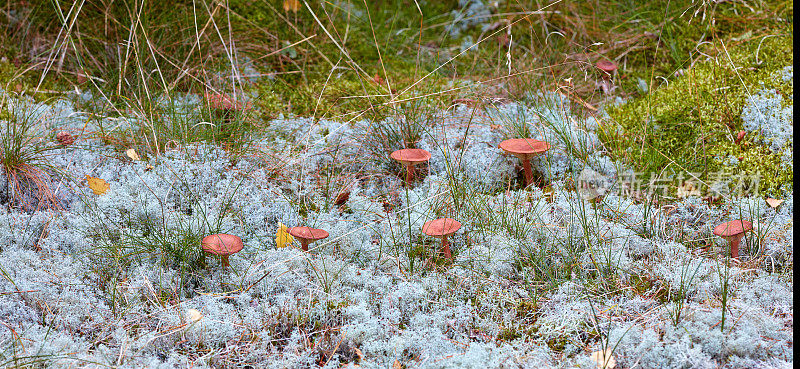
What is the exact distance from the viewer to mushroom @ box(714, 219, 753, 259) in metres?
2.34

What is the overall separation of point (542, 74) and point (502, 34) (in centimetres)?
112

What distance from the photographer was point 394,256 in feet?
8.42

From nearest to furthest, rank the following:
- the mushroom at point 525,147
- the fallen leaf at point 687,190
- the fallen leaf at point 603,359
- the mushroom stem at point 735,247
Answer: the fallen leaf at point 603,359 → the mushroom stem at point 735,247 → the mushroom at point 525,147 → the fallen leaf at point 687,190

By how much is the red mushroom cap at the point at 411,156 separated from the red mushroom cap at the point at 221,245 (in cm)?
95

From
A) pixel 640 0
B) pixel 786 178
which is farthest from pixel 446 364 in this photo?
pixel 640 0

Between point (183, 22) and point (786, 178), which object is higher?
point (183, 22)

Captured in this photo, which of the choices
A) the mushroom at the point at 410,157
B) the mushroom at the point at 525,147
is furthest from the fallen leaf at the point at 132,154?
the mushroom at the point at 525,147

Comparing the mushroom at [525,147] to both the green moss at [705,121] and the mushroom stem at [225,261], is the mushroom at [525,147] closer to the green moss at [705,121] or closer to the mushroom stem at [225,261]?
the green moss at [705,121]

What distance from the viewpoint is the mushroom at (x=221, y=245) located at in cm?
231

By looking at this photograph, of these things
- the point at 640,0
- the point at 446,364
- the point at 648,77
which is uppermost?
the point at 640,0

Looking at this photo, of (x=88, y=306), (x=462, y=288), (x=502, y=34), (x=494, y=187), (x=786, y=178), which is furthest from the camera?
(x=502, y=34)

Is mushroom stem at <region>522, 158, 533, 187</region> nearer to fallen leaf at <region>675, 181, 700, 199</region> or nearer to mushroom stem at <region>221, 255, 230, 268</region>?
fallen leaf at <region>675, 181, 700, 199</region>

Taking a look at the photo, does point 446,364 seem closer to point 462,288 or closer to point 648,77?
point 462,288

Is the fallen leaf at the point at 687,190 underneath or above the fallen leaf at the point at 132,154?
underneath
